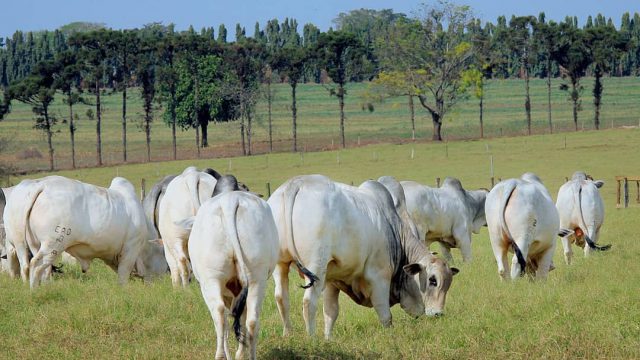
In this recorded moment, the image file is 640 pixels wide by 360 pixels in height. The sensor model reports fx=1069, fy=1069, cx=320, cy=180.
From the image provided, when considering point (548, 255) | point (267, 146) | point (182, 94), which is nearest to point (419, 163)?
point (267, 146)

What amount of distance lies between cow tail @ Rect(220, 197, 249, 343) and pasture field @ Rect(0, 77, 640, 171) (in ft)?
199

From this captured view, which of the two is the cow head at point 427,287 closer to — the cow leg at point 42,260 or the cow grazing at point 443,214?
the cow leg at point 42,260

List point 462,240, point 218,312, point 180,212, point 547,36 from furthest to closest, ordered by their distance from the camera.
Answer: point 547,36
point 462,240
point 180,212
point 218,312

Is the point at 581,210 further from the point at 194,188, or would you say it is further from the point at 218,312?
the point at 218,312

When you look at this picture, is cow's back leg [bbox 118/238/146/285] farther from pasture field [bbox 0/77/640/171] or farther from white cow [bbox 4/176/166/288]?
pasture field [bbox 0/77/640/171]

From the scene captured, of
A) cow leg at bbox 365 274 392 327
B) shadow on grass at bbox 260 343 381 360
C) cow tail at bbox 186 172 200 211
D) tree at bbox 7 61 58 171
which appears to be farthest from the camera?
tree at bbox 7 61 58 171

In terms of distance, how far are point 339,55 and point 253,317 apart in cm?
7609

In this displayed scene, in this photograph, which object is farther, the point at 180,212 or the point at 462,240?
the point at 462,240

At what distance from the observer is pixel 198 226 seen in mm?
9305

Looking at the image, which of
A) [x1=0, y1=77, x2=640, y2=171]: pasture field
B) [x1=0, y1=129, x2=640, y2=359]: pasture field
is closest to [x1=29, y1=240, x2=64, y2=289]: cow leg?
[x1=0, y1=129, x2=640, y2=359]: pasture field

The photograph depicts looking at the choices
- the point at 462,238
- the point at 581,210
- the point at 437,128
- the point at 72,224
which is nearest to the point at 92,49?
the point at 437,128

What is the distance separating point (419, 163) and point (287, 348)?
1938 inches

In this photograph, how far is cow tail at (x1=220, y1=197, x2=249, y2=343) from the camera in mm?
9000

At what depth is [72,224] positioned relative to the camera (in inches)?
550
